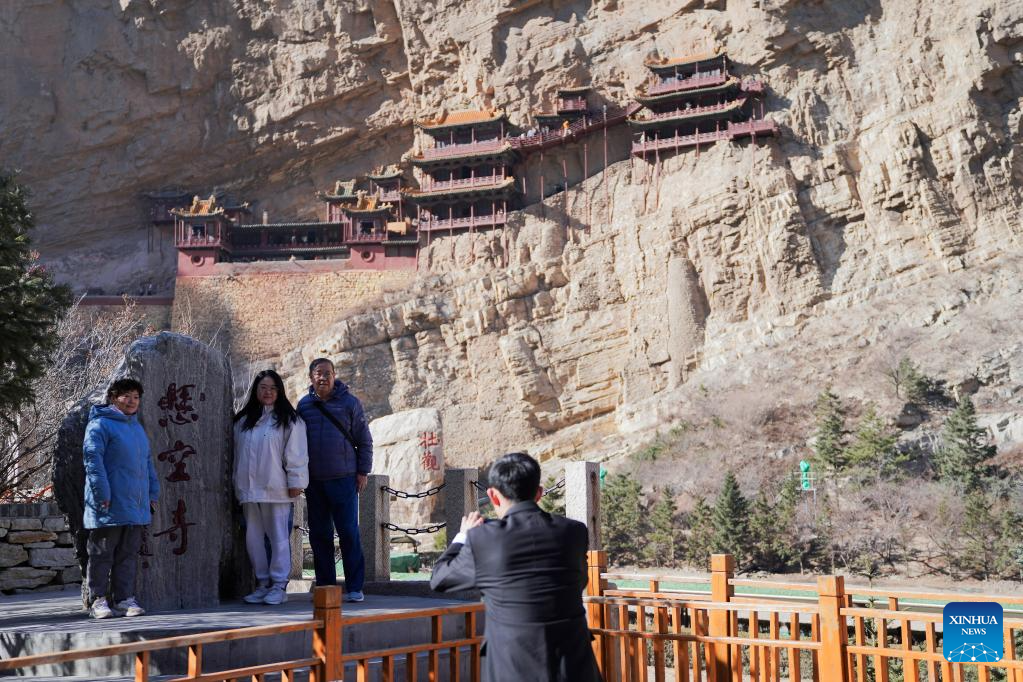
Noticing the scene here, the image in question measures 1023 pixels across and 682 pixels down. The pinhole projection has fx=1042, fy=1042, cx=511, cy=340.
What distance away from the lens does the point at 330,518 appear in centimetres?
589

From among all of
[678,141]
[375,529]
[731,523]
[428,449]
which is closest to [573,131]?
[678,141]

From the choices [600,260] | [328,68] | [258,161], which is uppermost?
[328,68]

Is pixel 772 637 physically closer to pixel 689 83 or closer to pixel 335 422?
pixel 335 422

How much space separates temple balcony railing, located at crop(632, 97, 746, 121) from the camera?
2806cm

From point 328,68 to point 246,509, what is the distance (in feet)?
100

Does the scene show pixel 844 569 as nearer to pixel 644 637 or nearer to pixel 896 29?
pixel 644 637

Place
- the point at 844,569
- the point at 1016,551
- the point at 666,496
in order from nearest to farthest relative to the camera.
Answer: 1. the point at 1016,551
2. the point at 844,569
3. the point at 666,496

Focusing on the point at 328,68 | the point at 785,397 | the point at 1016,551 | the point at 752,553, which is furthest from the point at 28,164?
the point at 1016,551

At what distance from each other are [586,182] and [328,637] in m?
26.7

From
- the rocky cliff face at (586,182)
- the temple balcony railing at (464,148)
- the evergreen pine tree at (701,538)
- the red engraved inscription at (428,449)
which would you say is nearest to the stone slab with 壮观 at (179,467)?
the evergreen pine tree at (701,538)

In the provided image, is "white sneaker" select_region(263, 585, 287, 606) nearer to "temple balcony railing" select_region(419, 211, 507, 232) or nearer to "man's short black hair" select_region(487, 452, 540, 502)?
"man's short black hair" select_region(487, 452, 540, 502)

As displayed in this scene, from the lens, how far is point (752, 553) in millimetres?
16828

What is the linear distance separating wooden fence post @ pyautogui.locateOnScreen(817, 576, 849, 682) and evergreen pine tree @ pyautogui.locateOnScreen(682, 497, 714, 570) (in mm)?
12885

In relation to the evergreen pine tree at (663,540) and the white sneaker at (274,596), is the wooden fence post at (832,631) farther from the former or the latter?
the evergreen pine tree at (663,540)
